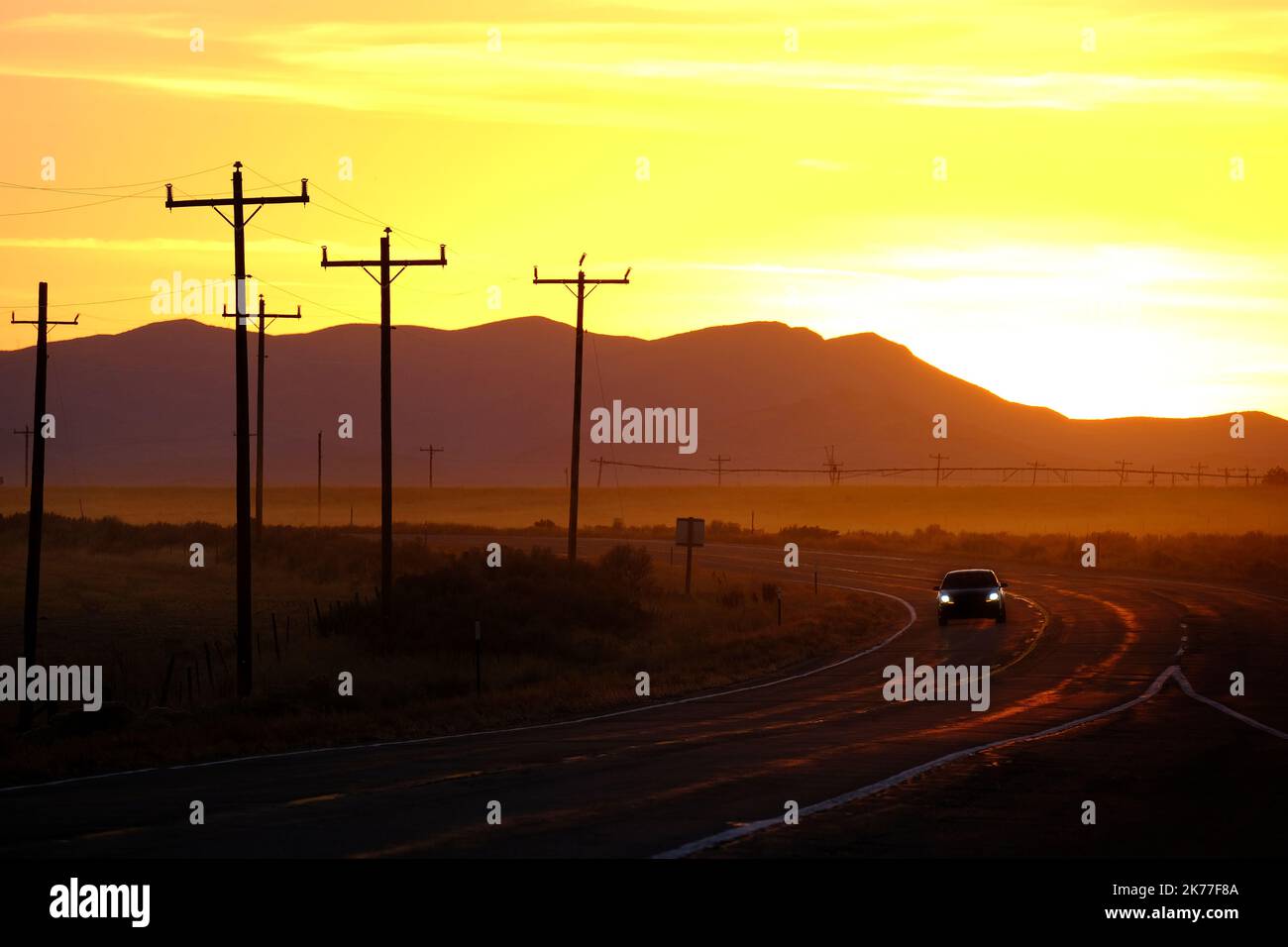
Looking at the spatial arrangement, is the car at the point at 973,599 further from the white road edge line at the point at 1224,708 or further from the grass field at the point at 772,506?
the grass field at the point at 772,506

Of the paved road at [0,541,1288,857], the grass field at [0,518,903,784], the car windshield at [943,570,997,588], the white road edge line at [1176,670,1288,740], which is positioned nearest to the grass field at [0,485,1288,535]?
the grass field at [0,518,903,784]

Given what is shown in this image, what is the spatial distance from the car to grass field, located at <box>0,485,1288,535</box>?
2681 inches

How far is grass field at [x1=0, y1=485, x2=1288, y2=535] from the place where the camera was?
407 ft

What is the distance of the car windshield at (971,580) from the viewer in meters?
42.6

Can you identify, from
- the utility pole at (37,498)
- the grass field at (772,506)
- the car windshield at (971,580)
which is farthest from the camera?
the grass field at (772,506)

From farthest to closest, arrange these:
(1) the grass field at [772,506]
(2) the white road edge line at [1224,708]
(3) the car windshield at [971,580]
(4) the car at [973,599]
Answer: (1) the grass field at [772,506] < (3) the car windshield at [971,580] < (4) the car at [973,599] < (2) the white road edge line at [1224,708]

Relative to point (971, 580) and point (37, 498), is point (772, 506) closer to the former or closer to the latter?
point (971, 580)

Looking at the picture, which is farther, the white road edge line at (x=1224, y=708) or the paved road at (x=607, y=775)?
the white road edge line at (x=1224, y=708)

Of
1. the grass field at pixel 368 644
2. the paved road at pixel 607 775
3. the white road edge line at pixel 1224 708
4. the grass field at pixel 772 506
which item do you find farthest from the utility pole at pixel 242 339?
the grass field at pixel 772 506

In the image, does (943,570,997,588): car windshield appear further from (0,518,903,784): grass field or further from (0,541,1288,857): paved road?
(0,541,1288,857): paved road

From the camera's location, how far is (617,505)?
154m

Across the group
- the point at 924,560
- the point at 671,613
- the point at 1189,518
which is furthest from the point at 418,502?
the point at 671,613

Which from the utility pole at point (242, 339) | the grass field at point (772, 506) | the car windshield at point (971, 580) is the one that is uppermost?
the utility pole at point (242, 339)
